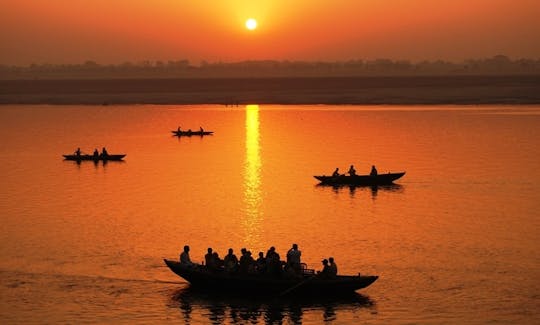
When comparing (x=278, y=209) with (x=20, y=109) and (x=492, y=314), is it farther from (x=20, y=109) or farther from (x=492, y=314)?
(x=20, y=109)

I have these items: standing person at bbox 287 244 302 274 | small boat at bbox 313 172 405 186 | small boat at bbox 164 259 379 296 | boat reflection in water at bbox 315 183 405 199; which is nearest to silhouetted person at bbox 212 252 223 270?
small boat at bbox 164 259 379 296

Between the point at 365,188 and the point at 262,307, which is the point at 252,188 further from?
the point at 262,307

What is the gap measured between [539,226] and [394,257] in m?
9.17

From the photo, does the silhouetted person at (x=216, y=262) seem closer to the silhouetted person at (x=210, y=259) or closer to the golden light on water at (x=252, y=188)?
the silhouetted person at (x=210, y=259)

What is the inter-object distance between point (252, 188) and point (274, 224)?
12218 mm

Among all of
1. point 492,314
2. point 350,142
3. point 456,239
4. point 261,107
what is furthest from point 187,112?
point 492,314

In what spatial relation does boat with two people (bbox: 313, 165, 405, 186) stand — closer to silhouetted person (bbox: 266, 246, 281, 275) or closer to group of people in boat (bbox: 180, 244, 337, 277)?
group of people in boat (bbox: 180, 244, 337, 277)

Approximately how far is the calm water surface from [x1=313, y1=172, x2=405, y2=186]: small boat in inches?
33.1

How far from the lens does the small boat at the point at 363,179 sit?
53031 mm

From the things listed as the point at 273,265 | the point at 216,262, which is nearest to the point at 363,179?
the point at 216,262

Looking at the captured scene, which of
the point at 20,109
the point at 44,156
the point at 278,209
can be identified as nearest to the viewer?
the point at 278,209

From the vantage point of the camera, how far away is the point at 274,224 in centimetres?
4166

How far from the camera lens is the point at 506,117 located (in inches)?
4385

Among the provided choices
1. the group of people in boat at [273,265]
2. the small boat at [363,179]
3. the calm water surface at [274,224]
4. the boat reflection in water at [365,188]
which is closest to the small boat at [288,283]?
the group of people in boat at [273,265]
